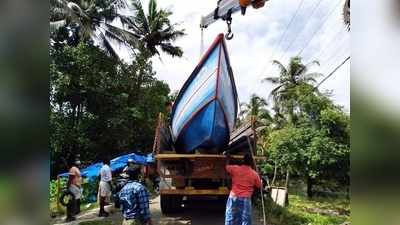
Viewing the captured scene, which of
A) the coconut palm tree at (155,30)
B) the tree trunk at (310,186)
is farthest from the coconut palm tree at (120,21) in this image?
the tree trunk at (310,186)

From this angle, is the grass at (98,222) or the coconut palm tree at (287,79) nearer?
the grass at (98,222)

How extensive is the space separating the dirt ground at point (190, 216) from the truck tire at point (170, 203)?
128 mm

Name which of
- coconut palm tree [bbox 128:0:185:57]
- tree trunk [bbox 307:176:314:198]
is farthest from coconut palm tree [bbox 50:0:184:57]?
tree trunk [bbox 307:176:314:198]

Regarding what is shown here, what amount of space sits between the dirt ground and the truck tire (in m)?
0.13

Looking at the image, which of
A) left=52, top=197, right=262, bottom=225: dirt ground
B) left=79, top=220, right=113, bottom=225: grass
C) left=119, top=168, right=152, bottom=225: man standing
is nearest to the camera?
left=119, top=168, right=152, bottom=225: man standing

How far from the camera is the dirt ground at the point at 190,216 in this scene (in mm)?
7980

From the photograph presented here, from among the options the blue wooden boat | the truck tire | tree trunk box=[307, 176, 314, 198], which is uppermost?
the blue wooden boat

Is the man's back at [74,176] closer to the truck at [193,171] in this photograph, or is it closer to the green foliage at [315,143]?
the truck at [193,171]

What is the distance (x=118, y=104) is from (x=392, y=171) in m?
19.3

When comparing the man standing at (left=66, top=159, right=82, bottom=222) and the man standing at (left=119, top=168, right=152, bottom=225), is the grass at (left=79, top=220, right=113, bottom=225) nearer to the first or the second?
the man standing at (left=66, top=159, right=82, bottom=222)

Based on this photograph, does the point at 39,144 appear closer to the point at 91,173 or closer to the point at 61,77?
the point at 91,173

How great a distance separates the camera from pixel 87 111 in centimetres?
1998

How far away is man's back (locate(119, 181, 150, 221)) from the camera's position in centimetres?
474

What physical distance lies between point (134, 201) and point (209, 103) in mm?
2958
